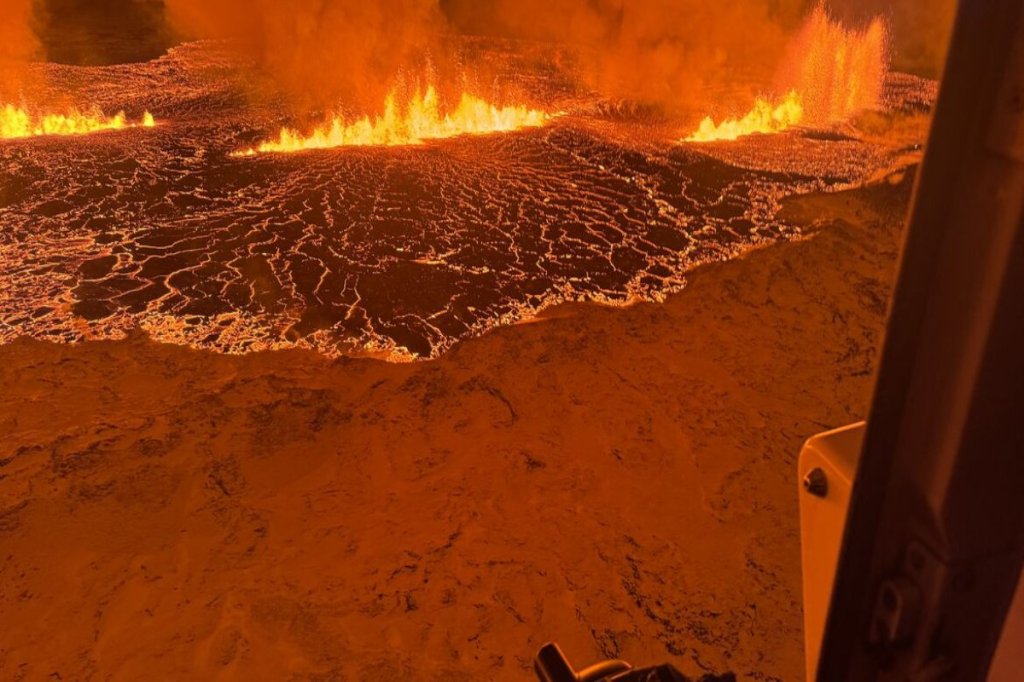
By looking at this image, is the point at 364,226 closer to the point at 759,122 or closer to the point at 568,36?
the point at 759,122

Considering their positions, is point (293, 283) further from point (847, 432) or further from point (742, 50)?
point (742, 50)

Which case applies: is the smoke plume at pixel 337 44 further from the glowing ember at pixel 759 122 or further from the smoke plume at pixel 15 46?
the glowing ember at pixel 759 122

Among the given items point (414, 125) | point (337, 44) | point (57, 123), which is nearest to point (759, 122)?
point (414, 125)

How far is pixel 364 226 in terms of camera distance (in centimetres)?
769

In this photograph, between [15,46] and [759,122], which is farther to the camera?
[15,46]

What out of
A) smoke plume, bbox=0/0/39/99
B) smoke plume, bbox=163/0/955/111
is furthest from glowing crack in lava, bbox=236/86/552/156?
smoke plume, bbox=0/0/39/99

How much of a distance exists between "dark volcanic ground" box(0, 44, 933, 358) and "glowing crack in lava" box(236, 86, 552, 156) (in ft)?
2.10

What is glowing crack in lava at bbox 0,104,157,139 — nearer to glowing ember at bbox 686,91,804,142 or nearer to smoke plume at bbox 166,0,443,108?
smoke plume at bbox 166,0,443,108

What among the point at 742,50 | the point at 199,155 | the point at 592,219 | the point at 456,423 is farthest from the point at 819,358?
the point at 742,50

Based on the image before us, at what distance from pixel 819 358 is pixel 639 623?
9.90 ft

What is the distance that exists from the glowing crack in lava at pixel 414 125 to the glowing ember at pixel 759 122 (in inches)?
125

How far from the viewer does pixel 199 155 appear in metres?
10.3

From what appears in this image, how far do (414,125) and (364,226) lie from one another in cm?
534

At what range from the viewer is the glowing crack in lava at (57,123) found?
11.5 meters
